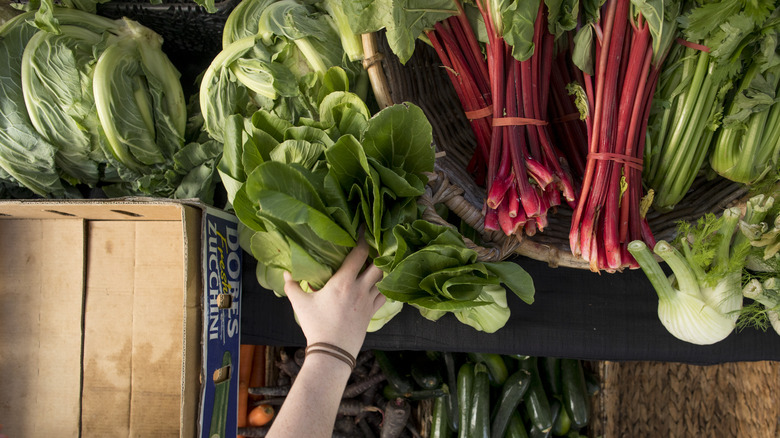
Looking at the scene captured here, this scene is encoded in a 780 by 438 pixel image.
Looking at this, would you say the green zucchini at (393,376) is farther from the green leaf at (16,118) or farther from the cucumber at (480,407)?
the green leaf at (16,118)

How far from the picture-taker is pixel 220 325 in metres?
1.31

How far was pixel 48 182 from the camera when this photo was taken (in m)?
1.57

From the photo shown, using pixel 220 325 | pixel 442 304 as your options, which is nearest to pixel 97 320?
pixel 220 325

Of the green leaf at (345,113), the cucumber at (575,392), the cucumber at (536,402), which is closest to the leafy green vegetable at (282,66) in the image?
the green leaf at (345,113)

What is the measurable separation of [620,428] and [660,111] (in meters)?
1.50

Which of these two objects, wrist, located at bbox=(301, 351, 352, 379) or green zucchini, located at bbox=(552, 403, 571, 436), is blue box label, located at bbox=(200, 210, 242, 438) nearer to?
Result: wrist, located at bbox=(301, 351, 352, 379)

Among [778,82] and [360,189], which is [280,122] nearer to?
[360,189]

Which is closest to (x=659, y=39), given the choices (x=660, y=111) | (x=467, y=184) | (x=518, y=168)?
(x=660, y=111)

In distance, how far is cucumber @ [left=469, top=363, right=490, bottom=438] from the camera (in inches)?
73.7

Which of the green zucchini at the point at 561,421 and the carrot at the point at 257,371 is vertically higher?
the carrot at the point at 257,371

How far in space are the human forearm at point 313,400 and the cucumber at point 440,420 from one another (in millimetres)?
1060

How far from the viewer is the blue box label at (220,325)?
1.22 metres

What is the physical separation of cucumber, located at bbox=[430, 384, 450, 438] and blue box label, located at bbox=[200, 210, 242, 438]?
902 millimetres

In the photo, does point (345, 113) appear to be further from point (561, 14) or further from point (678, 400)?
point (678, 400)
